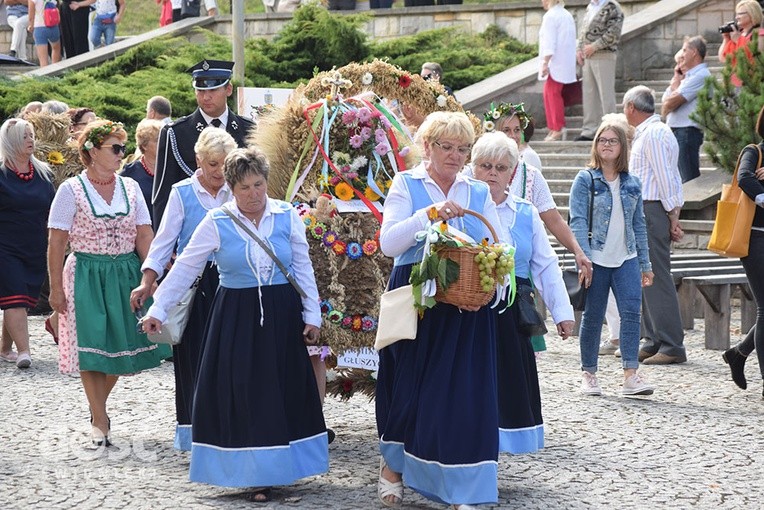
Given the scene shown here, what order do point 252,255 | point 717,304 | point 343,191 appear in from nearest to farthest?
point 252,255 → point 343,191 → point 717,304

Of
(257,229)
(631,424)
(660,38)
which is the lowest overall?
(631,424)

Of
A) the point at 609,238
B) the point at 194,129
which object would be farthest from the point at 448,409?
the point at 609,238

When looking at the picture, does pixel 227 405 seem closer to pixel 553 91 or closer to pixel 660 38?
pixel 553 91

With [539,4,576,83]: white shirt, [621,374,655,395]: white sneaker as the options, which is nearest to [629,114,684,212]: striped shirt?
[621,374,655,395]: white sneaker

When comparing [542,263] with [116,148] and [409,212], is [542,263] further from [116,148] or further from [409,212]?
[116,148]

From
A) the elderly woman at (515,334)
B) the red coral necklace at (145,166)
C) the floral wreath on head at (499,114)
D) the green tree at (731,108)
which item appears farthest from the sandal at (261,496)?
the green tree at (731,108)

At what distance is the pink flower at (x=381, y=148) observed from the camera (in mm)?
8102

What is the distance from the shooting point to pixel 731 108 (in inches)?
555

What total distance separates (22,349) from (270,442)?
4.69 metres

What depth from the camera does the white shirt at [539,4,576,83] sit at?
16.9 meters

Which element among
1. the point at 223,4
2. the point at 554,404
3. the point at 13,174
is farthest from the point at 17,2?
the point at 554,404

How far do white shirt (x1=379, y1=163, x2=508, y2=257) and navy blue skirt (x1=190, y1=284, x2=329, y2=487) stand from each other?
2.13ft

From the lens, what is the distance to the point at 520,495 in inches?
271

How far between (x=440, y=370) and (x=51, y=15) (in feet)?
63.7
